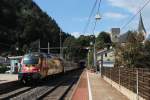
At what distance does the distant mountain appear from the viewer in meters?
130

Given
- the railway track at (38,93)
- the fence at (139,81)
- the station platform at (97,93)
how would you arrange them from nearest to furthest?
the fence at (139,81) → the station platform at (97,93) → the railway track at (38,93)

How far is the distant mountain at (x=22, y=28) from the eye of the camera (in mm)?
Answer: 129750

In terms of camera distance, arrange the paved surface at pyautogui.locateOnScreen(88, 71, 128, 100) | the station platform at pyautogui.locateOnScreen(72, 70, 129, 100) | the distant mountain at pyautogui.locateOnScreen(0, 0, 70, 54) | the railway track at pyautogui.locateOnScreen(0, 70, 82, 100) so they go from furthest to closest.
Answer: the distant mountain at pyautogui.locateOnScreen(0, 0, 70, 54) → the railway track at pyautogui.locateOnScreen(0, 70, 82, 100) → the station platform at pyautogui.locateOnScreen(72, 70, 129, 100) → the paved surface at pyautogui.locateOnScreen(88, 71, 128, 100)

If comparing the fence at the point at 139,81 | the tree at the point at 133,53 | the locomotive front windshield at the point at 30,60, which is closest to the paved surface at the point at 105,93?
the fence at the point at 139,81

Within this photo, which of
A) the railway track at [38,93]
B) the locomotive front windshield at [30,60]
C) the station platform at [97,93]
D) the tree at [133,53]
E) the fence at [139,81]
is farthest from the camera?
the locomotive front windshield at [30,60]

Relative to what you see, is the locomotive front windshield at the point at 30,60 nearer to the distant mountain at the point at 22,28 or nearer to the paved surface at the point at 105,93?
the paved surface at the point at 105,93

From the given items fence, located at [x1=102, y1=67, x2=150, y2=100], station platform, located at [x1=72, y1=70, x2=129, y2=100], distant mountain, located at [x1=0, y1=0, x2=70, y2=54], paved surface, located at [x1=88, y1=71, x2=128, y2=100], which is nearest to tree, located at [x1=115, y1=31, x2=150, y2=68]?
station platform, located at [x1=72, y1=70, x2=129, y2=100]

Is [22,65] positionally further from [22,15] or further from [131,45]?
[22,15]

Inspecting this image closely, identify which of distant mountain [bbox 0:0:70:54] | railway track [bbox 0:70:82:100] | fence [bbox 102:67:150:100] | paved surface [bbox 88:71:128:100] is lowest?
railway track [bbox 0:70:82:100]

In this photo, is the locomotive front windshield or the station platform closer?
the station platform

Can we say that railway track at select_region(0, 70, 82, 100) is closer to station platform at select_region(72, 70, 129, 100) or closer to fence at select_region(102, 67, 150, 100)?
station platform at select_region(72, 70, 129, 100)

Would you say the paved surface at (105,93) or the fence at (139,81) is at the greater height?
the fence at (139,81)

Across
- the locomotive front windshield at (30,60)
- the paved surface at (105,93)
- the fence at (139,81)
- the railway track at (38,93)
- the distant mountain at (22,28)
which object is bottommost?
the railway track at (38,93)

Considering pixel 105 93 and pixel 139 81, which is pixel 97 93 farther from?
pixel 139 81
